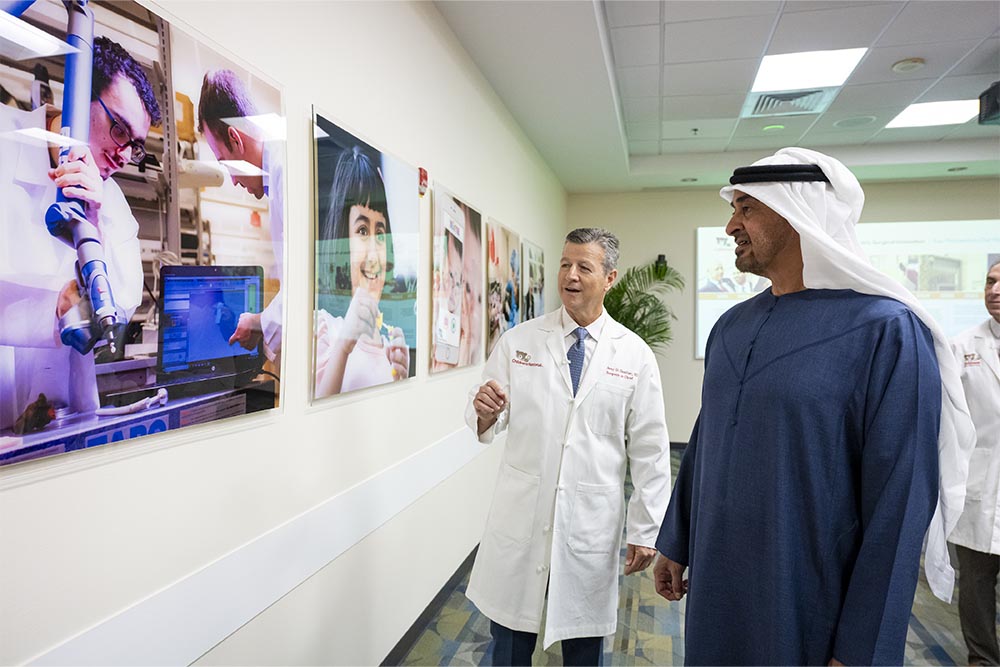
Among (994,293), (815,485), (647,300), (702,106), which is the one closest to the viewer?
(815,485)

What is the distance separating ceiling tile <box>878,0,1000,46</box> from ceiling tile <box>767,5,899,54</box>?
0.31 ft

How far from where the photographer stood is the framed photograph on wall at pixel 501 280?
3.79m

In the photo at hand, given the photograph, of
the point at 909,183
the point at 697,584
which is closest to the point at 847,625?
the point at 697,584

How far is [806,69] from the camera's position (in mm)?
3938

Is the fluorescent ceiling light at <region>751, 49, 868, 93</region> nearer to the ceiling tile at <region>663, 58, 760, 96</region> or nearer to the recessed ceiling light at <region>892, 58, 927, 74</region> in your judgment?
the ceiling tile at <region>663, 58, 760, 96</region>

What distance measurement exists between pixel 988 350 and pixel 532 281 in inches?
129

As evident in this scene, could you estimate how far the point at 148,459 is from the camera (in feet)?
3.98

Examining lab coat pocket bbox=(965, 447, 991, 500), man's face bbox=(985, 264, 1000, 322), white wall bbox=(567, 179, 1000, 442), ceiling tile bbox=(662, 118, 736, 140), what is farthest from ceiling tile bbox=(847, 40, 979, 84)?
white wall bbox=(567, 179, 1000, 442)

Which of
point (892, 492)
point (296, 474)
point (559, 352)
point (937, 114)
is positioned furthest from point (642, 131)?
point (892, 492)

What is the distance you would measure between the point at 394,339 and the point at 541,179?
3712 mm

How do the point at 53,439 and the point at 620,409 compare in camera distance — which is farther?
the point at 620,409

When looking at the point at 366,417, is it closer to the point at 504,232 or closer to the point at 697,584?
the point at 697,584

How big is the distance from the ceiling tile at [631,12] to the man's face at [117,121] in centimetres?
273

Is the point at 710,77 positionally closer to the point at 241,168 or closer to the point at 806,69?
the point at 806,69
